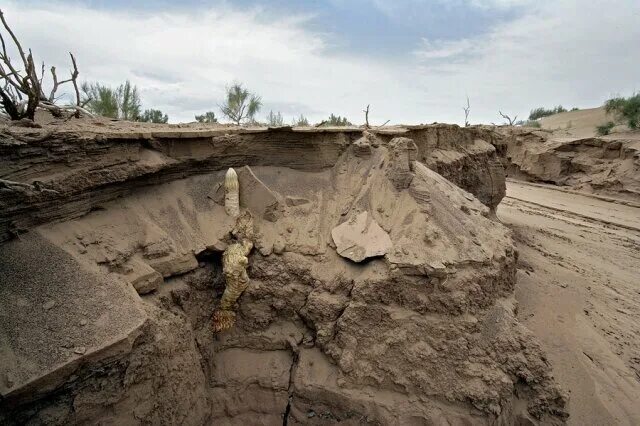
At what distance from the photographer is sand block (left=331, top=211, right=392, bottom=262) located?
13.2 feet

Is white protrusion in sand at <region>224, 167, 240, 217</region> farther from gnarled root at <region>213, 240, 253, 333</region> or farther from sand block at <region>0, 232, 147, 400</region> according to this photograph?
sand block at <region>0, 232, 147, 400</region>

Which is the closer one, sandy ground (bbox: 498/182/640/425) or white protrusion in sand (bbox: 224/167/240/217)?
sandy ground (bbox: 498/182/640/425)

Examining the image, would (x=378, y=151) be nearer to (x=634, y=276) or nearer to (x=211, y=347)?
(x=211, y=347)

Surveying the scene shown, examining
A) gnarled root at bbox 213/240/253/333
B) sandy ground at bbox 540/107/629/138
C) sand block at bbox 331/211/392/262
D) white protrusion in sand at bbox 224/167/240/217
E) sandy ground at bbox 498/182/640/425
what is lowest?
sandy ground at bbox 498/182/640/425

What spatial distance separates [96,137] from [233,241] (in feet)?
5.32

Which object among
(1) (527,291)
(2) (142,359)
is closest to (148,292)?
(2) (142,359)

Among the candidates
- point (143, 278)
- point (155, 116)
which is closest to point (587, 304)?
point (143, 278)

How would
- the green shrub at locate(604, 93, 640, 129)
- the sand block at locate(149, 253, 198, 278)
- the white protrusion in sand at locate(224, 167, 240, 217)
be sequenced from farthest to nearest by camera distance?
1. the green shrub at locate(604, 93, 640, 129)
2. the white protrusion in sand at locate(224, 167, 240, 217)
3. the sand block at locate(149, 253, 198, 278)

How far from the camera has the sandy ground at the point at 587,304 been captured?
164 inches

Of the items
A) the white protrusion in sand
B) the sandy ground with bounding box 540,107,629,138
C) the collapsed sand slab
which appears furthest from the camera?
the sandy ground with bounding box 540,107,629,138

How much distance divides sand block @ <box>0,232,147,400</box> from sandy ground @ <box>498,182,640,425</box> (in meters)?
4.31

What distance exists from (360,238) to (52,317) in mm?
2760

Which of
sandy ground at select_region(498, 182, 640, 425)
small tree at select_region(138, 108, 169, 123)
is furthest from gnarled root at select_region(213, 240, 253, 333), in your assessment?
small tree at select_region(138, 108, 169, 123)

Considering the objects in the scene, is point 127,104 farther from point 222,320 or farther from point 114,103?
point 222,320
